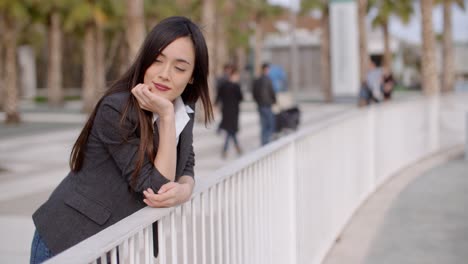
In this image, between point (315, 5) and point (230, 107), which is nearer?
point (230, 107)

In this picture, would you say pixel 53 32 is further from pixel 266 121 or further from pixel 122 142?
pixel 122 142

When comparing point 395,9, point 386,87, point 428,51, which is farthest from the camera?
point 395,9

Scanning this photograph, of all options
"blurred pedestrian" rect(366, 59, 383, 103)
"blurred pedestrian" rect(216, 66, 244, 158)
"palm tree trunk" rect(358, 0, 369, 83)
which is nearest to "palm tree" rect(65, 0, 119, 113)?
"palm tree trunk" rect(358, 0, 369, 83)

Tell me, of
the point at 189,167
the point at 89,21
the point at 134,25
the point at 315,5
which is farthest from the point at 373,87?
the point at 315,5

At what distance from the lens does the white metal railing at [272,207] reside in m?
2.29

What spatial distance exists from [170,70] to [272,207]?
5.78ft

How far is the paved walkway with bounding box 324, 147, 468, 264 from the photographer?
575 cm

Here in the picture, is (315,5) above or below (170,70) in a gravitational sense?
above

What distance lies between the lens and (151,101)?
2.33 m

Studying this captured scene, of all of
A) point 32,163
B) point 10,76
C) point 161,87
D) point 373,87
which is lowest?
point 32,163

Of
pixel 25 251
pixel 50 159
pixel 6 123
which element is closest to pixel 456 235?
pixel 25 251

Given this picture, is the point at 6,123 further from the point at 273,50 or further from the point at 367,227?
the point at 273,50

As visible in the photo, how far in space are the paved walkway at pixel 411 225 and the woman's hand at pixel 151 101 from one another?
3.56m

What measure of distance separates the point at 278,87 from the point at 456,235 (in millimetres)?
9608
